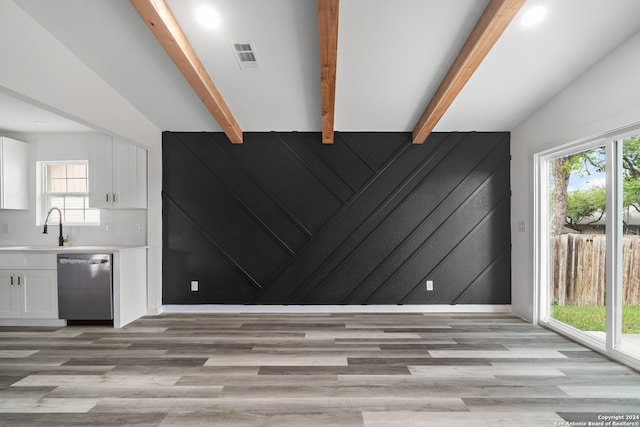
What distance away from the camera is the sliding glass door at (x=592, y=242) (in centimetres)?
304

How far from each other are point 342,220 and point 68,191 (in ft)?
12.5

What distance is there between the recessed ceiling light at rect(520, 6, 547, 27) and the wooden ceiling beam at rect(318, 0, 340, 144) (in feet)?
4.75

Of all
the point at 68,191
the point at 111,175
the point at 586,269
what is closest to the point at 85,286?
the point at 111,175

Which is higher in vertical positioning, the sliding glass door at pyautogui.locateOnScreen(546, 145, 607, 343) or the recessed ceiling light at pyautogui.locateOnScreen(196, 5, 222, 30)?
the recessed ceiling light at pyautogui.locateOnScreen(196, 5, 222, 30)

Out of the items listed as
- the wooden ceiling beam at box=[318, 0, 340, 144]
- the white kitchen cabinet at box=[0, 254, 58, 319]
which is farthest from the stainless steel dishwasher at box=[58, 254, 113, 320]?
the wooden ceiling beam at box=[318, 0, 340, 144]

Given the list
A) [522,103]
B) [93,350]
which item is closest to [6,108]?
[93,350]

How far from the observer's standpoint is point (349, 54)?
3193 millimetres

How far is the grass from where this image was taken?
305 cm

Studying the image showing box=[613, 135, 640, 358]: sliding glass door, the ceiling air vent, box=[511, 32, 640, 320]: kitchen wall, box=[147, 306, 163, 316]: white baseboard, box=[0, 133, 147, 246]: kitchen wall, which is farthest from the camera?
box=[0, 133, 147, 246]: kitchen wall

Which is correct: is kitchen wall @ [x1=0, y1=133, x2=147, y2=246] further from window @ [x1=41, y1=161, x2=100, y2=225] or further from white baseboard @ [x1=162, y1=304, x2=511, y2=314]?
white baseboard @ [x1=162, y1=304, x2=511, y2=314]

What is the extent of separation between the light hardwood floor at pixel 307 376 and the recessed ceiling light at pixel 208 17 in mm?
2773

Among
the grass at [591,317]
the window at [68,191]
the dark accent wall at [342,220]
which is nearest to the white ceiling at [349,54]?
the dark accent wall at [342,220]

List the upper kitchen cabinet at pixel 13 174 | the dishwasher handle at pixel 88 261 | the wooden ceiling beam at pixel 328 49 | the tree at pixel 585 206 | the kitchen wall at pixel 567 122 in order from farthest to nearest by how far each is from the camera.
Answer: the upper kitchen cabinet at pixel 13 174 < the dishwasher handle at pixel 88 261 < the tree at pixel 585 206 < the kitchen wall at pixel 567 122 < the wooden ceiling beam at pixel 328 49

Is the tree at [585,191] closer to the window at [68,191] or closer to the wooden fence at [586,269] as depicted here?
the wooden fence at [586,269]
